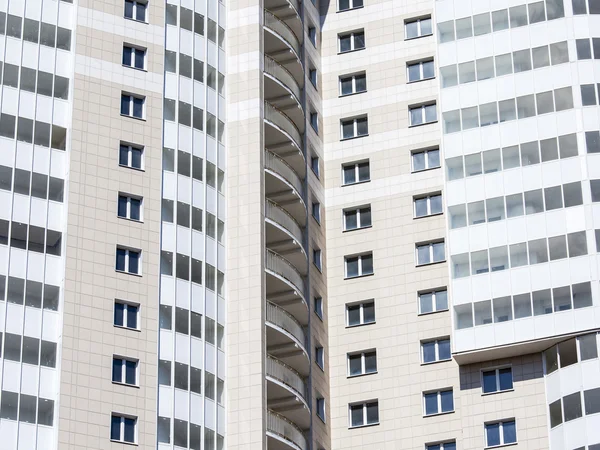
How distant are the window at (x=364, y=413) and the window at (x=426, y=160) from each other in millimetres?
13414

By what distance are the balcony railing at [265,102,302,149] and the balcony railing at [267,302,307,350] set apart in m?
10.00

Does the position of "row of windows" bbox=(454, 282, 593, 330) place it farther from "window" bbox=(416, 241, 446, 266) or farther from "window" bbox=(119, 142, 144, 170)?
"window" bbox=(119, 142, 144, 170)

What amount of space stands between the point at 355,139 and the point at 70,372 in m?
25.4

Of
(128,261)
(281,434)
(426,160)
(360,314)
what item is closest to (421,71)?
(426,160)

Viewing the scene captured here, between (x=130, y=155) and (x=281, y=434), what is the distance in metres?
15.0

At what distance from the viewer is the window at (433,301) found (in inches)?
2955

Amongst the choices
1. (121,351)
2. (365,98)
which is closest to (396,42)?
(365,98)

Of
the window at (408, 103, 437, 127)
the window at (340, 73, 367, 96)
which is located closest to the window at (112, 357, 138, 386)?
Answer: the window at (408, 103, 437, 127)

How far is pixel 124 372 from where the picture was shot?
64.6m

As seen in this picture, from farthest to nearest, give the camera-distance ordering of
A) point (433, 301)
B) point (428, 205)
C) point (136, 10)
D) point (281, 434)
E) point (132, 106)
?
point (428, 205) → point (433, 301) → point (136, 10) → point (132, 106) → point (281, 434)

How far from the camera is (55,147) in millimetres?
67938

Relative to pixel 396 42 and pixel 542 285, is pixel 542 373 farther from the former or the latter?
pixel 396 42

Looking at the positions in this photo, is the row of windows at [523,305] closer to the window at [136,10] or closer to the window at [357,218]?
the window at [357,218]

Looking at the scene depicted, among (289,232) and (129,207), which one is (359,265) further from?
(129,207)
